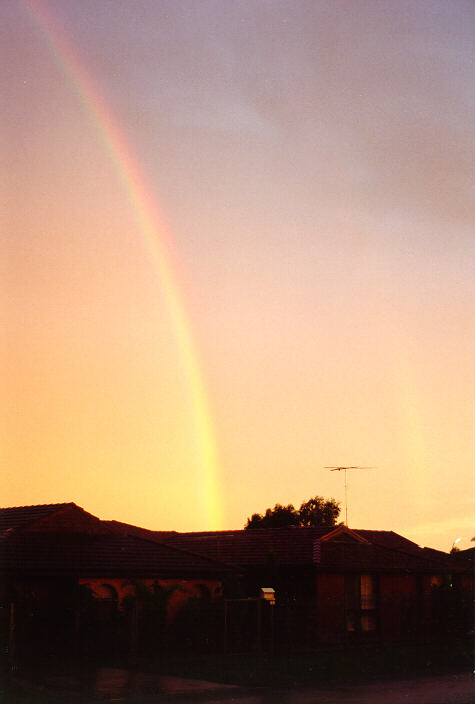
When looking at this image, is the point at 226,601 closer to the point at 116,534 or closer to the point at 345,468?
the point at 116,534

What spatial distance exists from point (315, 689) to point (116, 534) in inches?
681

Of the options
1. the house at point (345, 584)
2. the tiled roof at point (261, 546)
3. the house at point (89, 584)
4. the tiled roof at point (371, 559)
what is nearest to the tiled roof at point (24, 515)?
the house at point (89, 584)

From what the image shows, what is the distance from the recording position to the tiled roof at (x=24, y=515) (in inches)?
1382

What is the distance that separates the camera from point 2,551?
30.5 meters

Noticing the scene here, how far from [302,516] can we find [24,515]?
6051cm

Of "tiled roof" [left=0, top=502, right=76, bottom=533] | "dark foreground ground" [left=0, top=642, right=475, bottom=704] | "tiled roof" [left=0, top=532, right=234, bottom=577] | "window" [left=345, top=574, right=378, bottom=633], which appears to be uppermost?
"tiled roof" [left=0, top=502, right=76, bottom=533]

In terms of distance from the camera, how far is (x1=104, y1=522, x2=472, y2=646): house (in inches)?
1480

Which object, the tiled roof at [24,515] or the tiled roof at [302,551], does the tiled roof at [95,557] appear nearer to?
the tiled roof at [24,515]

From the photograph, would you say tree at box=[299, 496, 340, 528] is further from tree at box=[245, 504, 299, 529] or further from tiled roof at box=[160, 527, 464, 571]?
tiled roof at box=[160, 527, 464, 571]

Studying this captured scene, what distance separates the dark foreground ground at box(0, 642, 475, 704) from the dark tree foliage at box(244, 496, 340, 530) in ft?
205

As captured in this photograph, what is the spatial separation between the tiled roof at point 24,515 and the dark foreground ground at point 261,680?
8.96 metres

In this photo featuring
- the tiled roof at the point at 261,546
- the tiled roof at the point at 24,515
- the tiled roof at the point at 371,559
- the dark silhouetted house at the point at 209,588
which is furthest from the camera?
the tiled roof at the point at 261,546

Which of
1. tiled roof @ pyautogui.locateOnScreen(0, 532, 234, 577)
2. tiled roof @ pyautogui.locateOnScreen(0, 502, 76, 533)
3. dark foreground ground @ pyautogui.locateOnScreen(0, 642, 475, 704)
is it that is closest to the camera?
dark foreground ground @ pyautogui.locateOnScreen(0, 642, 475, 704)

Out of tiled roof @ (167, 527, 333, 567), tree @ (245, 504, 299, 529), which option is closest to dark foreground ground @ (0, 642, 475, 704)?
tiled roof @ (167, 527, 333, 567)
